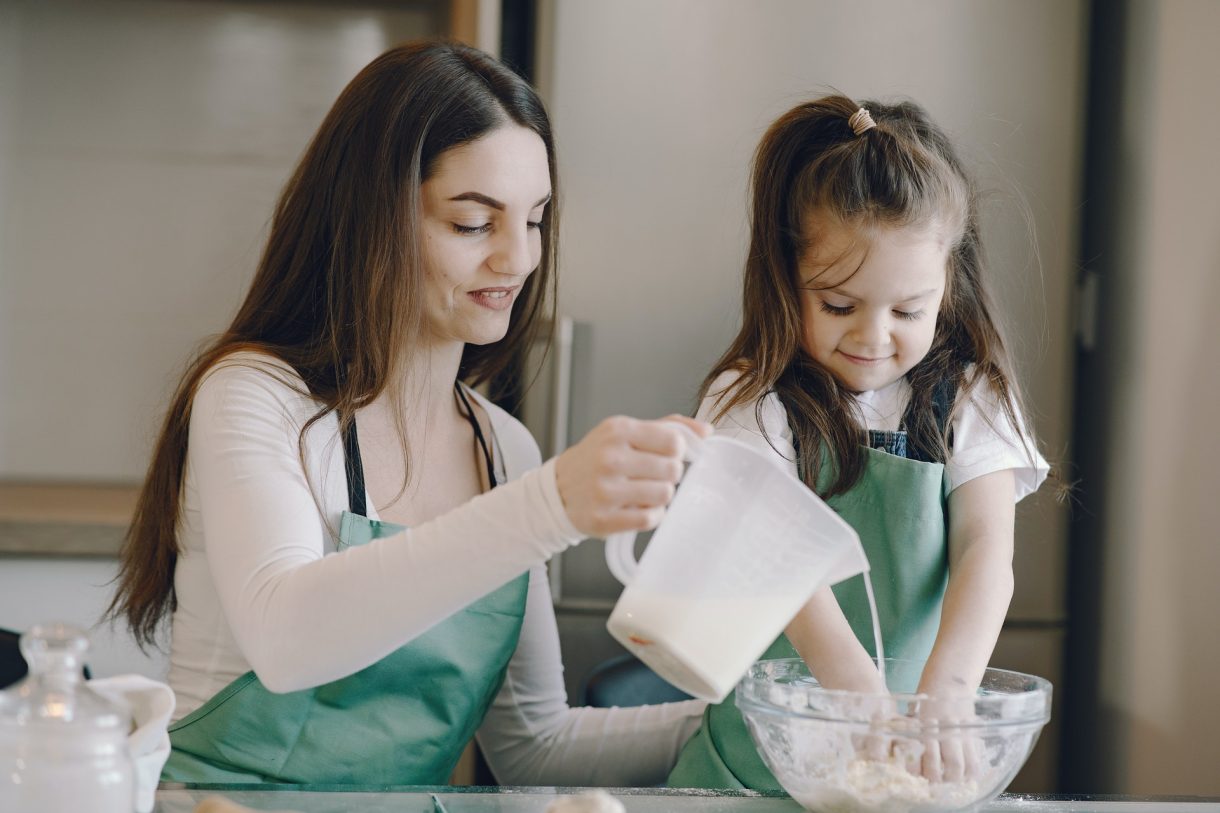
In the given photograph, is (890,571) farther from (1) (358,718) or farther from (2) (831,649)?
(1) (358,718)

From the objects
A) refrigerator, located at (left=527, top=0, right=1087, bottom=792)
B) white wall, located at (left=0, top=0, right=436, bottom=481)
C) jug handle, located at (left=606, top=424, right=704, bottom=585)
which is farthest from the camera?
white wall, located at (left=0, top=0, right=436, bottom=481)

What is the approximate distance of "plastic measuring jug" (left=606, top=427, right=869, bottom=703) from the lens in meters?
0.77

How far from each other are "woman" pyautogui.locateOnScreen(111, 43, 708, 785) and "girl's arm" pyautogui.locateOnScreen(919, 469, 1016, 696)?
35 cm

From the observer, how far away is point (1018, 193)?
2006mm

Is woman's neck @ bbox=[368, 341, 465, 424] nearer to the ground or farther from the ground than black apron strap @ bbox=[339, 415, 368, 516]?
farther from the ground

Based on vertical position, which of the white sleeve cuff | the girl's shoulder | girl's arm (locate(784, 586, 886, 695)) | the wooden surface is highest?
the white sleeve cuff

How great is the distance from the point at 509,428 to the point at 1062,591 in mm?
1045

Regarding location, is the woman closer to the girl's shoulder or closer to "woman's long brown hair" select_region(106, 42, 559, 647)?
"woman's long brown hair" select_region(106, 42, 559, 647)

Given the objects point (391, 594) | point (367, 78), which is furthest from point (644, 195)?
point (391, 594)

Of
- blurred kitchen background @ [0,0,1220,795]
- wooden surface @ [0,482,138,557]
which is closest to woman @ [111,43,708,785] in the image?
blurred kitchen background @ [0,0,1220,795]

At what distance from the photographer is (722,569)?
30.6 inches

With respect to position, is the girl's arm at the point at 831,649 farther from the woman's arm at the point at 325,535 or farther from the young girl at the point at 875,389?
the woman's arm at the point at 325,535

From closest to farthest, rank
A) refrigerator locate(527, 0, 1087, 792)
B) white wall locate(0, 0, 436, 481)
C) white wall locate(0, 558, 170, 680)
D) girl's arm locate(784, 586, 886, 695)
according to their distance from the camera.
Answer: girl's arm locate(784, 586, 886, 695) → refrigerator locate(527, 0, 1087, 792) → white wall locate(0, 558, 170, 680) → white wall locate(0, 0, 436, 481)

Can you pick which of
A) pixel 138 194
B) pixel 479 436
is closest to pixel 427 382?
pixel 479 436
